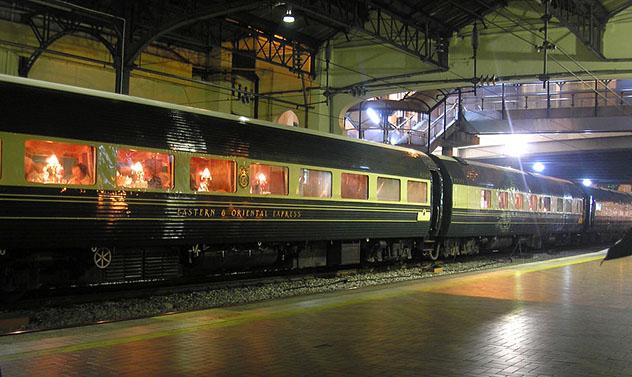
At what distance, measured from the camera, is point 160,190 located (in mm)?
11258

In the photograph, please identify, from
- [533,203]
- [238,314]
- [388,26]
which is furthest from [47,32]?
[533,203]

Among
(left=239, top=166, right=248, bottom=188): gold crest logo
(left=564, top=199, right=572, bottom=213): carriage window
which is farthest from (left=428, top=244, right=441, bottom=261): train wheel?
(left=564, top=199, right=572, bottom=213): carriage window

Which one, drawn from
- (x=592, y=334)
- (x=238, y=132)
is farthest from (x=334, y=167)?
(x=592, y=334)

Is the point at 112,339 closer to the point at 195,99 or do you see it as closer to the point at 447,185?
the point at 447,185

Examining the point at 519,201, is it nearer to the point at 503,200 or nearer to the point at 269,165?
the point at 503,200

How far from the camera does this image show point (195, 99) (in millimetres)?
26094

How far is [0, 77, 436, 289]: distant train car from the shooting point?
31.4ft

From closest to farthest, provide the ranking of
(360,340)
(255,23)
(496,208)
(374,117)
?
(360,340), (496,208), (255,23), (374,117)

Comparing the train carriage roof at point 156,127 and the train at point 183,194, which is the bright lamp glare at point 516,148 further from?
the train carriage roof at point 156,127

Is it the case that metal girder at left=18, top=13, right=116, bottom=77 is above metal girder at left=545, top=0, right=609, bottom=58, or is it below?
below

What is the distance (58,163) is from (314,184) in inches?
238

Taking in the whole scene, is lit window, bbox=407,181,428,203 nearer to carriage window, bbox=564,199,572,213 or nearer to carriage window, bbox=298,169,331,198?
carriage window, bbox=298,169,331,198

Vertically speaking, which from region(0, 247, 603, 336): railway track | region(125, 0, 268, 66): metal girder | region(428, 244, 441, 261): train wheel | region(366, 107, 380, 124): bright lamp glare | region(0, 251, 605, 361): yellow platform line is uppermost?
region(366, 107, 380, 124): bright lamp glare

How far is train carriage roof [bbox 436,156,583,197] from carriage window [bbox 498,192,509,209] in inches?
8.8
